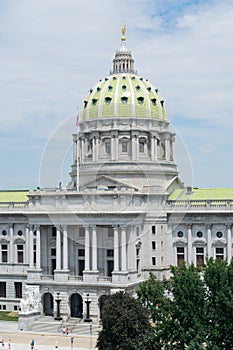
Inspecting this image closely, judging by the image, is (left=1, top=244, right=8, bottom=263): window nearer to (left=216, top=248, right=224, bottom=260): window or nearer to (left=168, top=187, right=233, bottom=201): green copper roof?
(left=168, top=187, right=233, bottom=201): green copper roof

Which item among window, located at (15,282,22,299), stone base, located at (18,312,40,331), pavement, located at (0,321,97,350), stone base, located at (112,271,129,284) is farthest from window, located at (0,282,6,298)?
stone base, located at (112,271,129,284)

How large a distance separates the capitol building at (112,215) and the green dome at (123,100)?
17 cm

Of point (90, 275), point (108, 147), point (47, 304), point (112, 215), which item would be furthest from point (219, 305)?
point (108, 147)

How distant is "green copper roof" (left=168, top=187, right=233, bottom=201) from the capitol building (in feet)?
0.50

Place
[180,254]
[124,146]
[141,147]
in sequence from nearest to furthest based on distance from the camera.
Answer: [180,254]
[124,146]
[141,147]

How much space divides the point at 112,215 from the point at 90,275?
8375 mm

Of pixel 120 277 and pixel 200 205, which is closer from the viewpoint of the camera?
pixel 120 277

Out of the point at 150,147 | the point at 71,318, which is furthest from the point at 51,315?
the point at 150,147

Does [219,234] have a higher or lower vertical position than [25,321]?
higher

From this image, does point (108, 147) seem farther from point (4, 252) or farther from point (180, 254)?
point (4, 252)

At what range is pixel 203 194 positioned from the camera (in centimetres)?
10219

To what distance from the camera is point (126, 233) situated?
3529 inches

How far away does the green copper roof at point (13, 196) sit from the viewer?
10806 cm

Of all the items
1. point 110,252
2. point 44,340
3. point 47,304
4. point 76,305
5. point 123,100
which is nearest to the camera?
point 44,340
